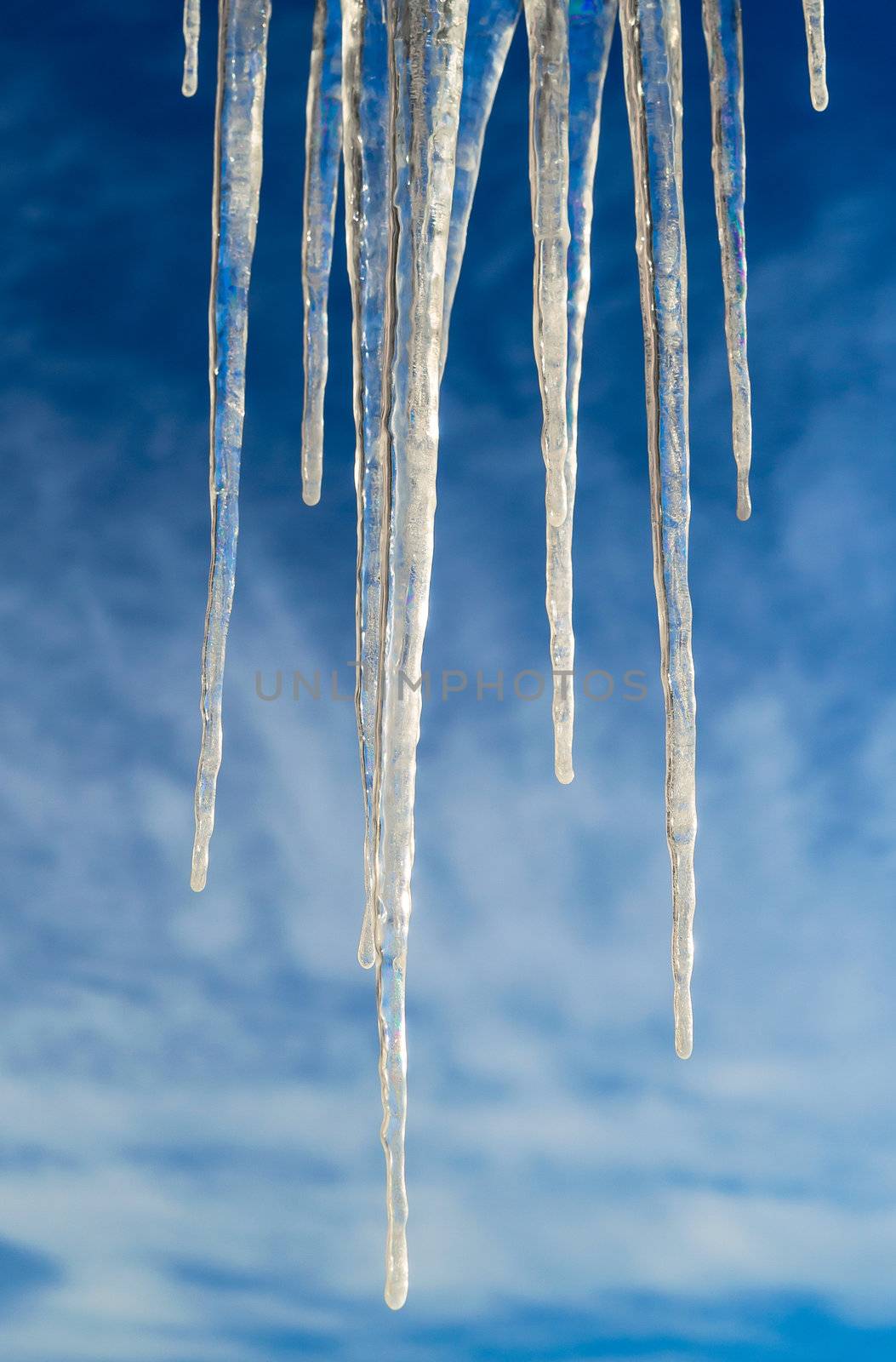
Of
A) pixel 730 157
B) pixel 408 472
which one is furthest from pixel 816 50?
pixel 408 472

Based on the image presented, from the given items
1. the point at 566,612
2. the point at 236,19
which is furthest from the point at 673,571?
the point at 236,19

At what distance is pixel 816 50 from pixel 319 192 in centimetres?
95

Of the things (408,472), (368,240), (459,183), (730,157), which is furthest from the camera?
(730,157)

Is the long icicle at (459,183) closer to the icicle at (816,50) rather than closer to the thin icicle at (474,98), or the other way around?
the thin icicle at (474,98)

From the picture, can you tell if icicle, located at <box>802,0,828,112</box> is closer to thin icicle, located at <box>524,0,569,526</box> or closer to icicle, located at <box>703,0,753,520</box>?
icicle, located at <box>703,0,753,520</box>

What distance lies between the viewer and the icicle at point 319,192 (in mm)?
2271

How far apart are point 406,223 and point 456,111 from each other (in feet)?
0.64

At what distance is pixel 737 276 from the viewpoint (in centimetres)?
224

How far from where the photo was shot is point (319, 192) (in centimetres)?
236

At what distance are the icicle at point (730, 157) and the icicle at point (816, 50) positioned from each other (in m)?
0.12

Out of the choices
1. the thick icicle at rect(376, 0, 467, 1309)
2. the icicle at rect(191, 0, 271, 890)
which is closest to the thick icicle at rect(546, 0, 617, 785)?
the thick icicle at rect(376, 0, 467, 1309)

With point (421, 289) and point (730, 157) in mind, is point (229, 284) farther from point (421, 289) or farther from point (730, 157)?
point (730, 157)

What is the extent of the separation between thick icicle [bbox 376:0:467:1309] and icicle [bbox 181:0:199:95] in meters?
0.64

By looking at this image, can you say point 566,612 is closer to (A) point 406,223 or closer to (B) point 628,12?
(A) point 406,223
